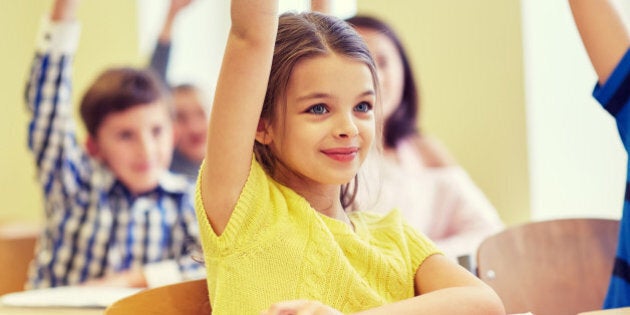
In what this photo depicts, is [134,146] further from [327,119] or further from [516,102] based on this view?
[327,119]

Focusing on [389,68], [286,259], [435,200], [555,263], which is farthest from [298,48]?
[435,200]

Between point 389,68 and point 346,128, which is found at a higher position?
point 346,128

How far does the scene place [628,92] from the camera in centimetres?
123

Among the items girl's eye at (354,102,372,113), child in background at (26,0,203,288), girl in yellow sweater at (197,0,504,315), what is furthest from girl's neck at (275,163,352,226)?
child in background at (26,0,203,288)

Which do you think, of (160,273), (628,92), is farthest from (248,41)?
(160,273)

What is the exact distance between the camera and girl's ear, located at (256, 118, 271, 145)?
1.08 m

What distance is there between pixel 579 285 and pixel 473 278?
1.71 feet

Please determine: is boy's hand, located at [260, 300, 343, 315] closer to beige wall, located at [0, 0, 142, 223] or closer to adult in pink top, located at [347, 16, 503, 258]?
adult in pink top, located at [347, 16, 503, 258]

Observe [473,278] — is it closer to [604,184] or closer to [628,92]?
[628,92]

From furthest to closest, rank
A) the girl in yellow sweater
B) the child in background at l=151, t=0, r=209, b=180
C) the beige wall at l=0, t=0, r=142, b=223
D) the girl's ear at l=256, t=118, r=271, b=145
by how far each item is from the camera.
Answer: the beige wall at l=0, t=0, r=142, b=223 → the child in background at l=151, t=0, r=209, b=180 → the girl's ear at l=256, t=118, r=271, b=145 → the girl in yellow sweater

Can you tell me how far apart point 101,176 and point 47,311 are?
3.74ft

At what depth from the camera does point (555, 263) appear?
1498 mm

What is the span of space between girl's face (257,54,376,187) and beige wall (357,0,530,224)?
2070 mm

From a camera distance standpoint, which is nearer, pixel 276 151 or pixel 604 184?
pixel 276 151
